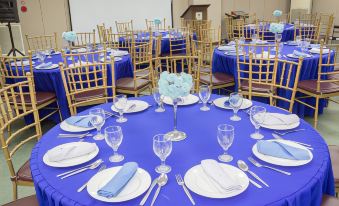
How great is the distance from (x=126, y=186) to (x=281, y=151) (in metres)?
0.72

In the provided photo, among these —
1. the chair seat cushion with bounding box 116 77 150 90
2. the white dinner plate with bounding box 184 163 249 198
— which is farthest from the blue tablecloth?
the white dinner plate with bounding box 184 163 249 198

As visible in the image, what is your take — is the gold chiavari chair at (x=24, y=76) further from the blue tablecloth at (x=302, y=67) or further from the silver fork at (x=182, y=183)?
the silver fork at (x=182, y=183)

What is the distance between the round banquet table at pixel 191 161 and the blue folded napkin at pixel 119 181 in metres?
0.05

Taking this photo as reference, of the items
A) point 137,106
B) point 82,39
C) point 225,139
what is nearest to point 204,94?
point 137,106

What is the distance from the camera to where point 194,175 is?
125 centimetres

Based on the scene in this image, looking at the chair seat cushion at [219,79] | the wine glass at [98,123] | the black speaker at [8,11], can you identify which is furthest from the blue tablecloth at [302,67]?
the black speaker at [8,11]

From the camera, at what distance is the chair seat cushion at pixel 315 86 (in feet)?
10.3

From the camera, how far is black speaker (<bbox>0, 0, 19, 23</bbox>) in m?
5.68

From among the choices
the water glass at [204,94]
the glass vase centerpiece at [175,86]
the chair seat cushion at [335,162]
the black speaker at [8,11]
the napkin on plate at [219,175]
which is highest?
the black speaker at [8,11]

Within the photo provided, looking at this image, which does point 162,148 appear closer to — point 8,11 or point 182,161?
point 182,161

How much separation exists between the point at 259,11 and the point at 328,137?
752 centimetres

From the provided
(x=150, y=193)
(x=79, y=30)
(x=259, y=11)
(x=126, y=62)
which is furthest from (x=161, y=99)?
(x=259, y=11)

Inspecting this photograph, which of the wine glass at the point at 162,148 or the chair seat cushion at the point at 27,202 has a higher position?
the wine glass at the point at 162,148

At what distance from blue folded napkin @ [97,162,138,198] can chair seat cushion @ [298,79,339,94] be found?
2.53m
